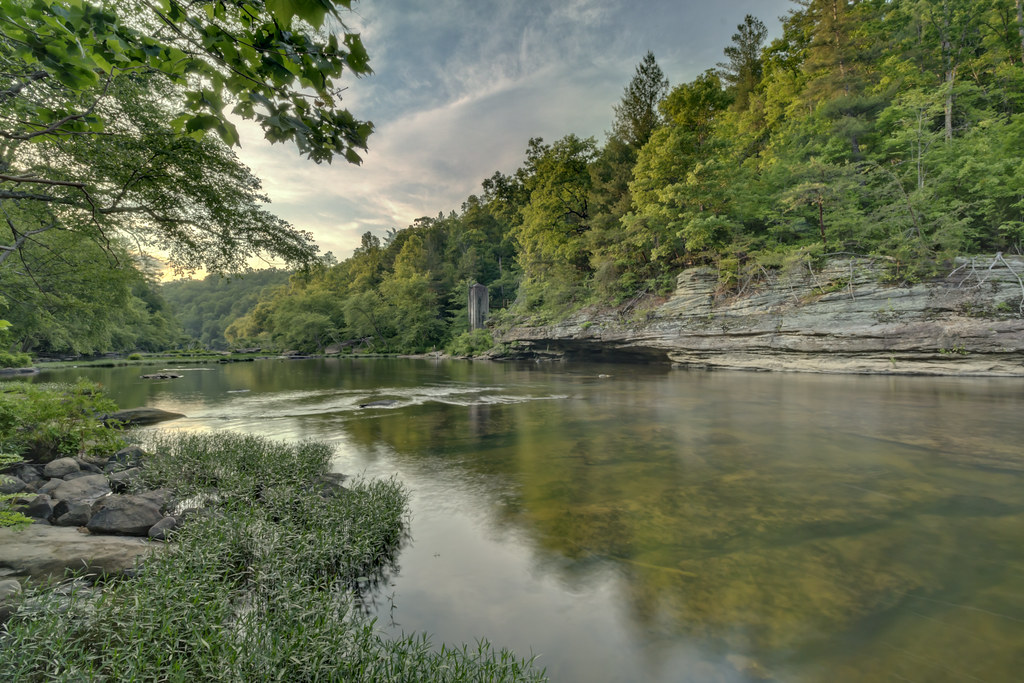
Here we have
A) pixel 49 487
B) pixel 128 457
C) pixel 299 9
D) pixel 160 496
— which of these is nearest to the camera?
pixel 299 9

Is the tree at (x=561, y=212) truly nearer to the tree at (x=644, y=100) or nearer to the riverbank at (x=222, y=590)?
the tree at (x=644, y=100)

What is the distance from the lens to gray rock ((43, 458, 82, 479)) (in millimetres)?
6648

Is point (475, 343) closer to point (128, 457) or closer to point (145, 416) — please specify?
point (145, 416)

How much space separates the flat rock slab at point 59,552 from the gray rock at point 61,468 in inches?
123

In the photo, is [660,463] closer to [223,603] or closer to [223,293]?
[223,603]

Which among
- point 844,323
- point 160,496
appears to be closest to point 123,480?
point 160,496

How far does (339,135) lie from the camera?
93.1 inches

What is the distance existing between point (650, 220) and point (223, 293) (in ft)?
534

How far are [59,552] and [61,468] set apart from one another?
4.36m

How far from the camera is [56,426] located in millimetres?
7707

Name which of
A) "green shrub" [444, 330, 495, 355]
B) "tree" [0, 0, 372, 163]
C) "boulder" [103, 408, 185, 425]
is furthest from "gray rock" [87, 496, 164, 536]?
"green shrub" [444, 330, 495, 355]

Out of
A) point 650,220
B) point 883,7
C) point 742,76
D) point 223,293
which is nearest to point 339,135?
point 650,220

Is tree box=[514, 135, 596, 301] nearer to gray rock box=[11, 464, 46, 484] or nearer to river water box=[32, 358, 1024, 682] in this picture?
river water box=[32, 358, 1024, 682]

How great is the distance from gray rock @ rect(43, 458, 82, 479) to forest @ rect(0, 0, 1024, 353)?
3.91m
